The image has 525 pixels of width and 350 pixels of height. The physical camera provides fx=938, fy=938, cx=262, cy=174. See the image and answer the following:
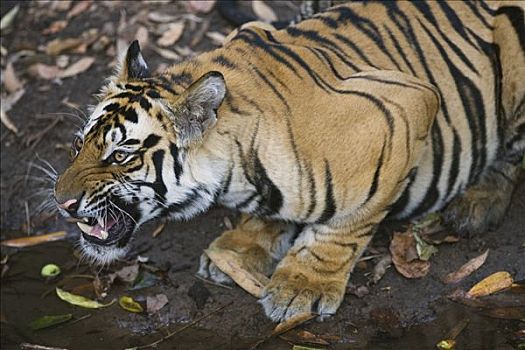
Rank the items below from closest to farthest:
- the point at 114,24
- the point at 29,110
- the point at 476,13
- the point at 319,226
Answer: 1. the point at 319,226
2. the point at 476,13
3. the point at 29,110
4. the point at 114,24

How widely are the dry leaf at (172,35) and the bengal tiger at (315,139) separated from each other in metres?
1.64

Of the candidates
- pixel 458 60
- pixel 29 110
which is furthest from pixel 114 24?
pixel 458 60

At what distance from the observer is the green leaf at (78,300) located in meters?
4.09

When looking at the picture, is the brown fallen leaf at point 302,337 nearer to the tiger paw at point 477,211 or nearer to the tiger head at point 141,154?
the tiger head at point 141,154

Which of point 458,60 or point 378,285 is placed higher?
point 458,60

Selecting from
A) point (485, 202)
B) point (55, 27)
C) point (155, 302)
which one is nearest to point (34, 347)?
point (155, 302)

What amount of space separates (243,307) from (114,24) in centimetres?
246

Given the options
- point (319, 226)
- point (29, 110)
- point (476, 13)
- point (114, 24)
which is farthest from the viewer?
point (114, 24)

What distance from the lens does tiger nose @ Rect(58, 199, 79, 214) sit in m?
3.28

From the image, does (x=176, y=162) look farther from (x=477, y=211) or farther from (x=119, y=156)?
(x=477, y=211)

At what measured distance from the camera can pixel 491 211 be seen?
163 inches

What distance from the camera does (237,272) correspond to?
4020 mm

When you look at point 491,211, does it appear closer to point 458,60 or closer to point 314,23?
point 458,60

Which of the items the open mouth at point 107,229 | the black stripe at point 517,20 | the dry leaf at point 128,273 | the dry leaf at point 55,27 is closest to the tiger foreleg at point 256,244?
the dry leaf at point 128,273
